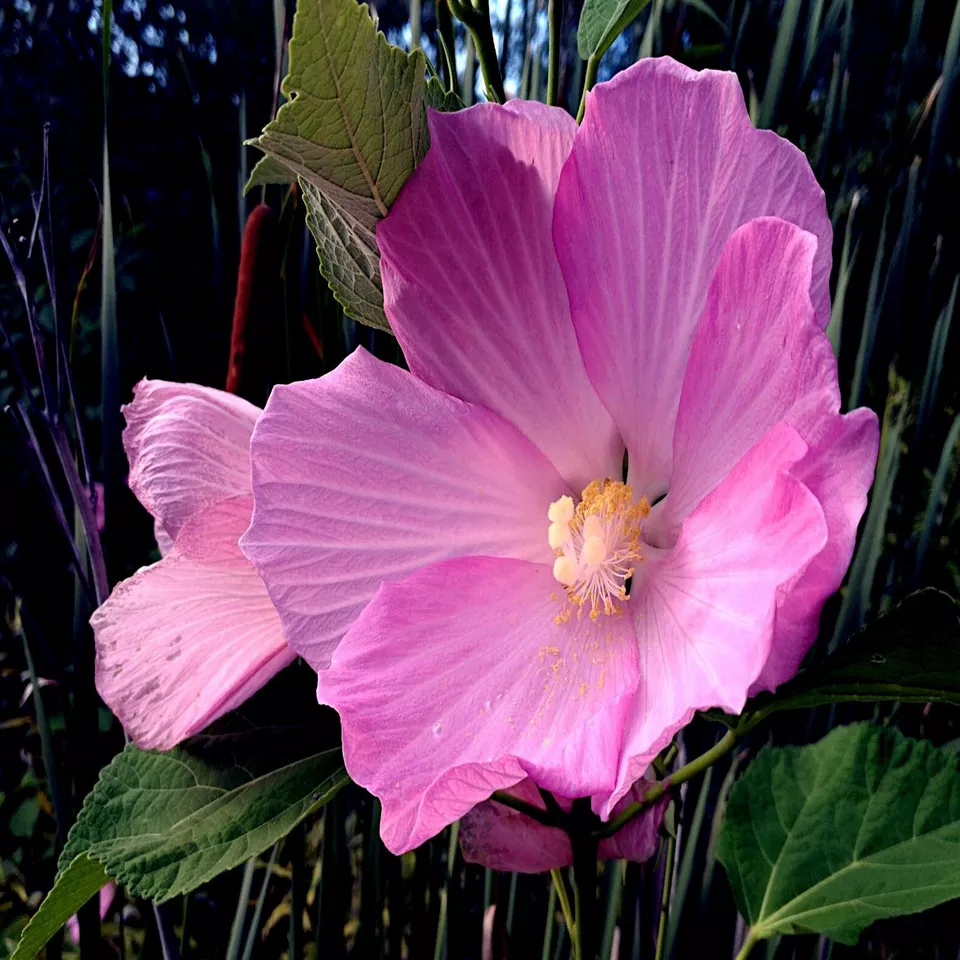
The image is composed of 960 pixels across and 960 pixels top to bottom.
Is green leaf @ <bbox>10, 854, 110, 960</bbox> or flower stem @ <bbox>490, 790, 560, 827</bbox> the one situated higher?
flower stem @ <bbox>490, 790, 560, 827</bbox>

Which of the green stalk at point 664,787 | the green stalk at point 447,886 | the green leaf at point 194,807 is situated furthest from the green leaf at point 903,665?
the green stalk at point 447,886

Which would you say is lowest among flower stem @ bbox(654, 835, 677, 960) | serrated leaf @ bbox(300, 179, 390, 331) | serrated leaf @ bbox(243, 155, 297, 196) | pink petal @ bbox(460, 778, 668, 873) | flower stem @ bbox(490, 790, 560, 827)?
flower stem @ bbox(654, 835, 677, 960)

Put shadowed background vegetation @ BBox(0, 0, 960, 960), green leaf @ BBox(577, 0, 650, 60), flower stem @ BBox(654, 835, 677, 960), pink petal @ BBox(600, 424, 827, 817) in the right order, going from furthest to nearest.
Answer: shadowed background vegetation @ BBox(0, 0, 960, 960), flower stem @ BBox(654, 835, 677, 960), green leaf @ BBox(577, 0, 650, 60), pink petal @ BBox(600, 424, 827, 817)

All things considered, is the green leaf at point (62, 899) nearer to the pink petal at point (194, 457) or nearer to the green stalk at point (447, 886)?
the pink petal at point (194, 457)

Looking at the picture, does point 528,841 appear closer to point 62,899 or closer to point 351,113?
point 62,899

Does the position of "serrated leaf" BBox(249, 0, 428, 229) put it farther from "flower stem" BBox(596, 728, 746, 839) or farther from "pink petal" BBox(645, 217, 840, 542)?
"flower stem" BBox(596, 728, 746, 839)

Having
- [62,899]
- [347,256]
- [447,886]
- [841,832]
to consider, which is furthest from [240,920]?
[347,256]

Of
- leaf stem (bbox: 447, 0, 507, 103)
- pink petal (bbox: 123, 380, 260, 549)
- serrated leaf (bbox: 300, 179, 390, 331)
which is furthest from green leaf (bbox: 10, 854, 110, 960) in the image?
leaf stem (bbox: 447, 0, 507, 103)
